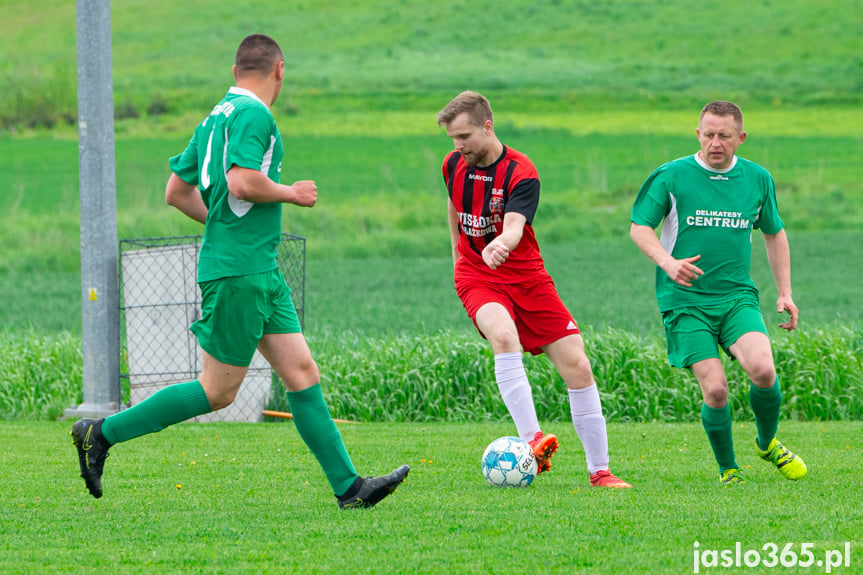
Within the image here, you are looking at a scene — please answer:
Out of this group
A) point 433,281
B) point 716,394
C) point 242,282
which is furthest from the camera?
point 433,281

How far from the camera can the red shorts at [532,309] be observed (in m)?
6.12

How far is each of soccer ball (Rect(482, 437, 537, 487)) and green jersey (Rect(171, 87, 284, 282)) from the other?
168cm

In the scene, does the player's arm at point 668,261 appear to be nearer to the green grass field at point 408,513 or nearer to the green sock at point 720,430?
the green sock at point 720,430

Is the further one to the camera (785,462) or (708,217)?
(785,462)

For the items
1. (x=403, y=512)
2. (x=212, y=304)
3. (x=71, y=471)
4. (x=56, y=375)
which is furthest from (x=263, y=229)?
(x=56, y=375)

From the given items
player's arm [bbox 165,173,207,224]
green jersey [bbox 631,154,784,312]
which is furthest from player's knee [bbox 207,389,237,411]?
green jersey [bbox 631,154,784,312]

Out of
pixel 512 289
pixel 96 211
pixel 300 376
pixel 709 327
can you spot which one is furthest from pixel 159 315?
pixel 709 327

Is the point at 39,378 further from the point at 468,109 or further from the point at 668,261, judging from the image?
the point at 668,261

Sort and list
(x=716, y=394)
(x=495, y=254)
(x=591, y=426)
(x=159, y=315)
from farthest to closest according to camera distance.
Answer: (x=159, y=315), (x=591, y=426), (x=716, y=394), (x=495, y=254)

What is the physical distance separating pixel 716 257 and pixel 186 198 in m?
2.71

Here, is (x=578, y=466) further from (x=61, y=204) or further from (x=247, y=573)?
(x=61, y=204)

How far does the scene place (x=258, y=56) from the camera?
16.5ft

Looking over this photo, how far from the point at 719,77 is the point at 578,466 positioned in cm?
5259

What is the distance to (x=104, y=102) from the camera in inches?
364
